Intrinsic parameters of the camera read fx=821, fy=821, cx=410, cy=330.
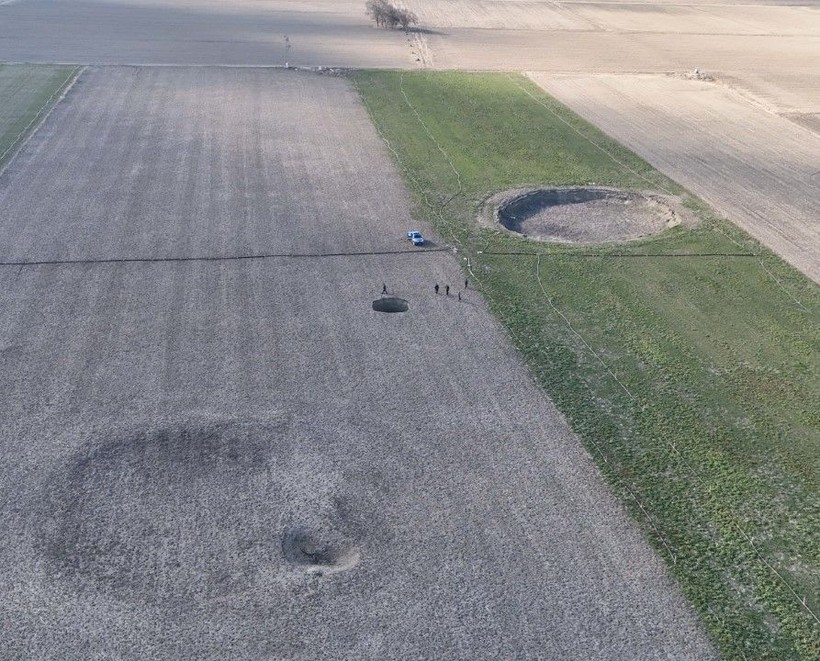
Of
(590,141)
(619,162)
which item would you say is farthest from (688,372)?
(590,141)

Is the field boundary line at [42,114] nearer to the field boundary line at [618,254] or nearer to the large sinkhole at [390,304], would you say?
the large sinkhole at [390,304]

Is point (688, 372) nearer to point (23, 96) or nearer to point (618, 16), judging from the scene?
point (23, 96)

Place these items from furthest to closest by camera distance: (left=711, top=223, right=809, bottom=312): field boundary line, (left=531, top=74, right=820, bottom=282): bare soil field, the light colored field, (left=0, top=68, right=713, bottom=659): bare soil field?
the light colored field
(left=531, top=74, right=820, bottom=282): bare soil field
(left=711, top=223, right=809, bottom=312): field boundary line
(left=0, top=68, right=713, bottom=659): bare soil field

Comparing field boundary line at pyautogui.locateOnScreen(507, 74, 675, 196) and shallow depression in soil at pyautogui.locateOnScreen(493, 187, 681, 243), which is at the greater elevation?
field boundary line at pyautogui.locateOnScreen(507, 74, 675, 196)

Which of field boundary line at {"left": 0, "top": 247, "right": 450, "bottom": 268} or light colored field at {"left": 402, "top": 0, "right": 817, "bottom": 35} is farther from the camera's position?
light colored field at {"left": 402, "top": 0, "right": 817, "bottom": 35}

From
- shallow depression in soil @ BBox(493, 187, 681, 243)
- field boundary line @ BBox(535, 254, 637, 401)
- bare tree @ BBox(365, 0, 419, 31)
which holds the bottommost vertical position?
field boundary line @ BBox(535, 254, 637, 401)

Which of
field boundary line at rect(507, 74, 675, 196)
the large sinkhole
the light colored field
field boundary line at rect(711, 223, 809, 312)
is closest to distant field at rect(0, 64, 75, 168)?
the large sinkhole

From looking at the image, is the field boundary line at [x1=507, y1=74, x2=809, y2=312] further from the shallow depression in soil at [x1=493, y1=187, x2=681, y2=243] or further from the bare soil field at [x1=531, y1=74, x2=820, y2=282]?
the shallow depression in soil at [x1=493, y1=187, x2=681, y2=243]
